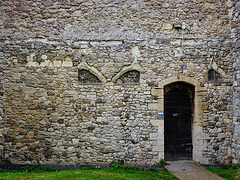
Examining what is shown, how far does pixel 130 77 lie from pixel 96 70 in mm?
1008

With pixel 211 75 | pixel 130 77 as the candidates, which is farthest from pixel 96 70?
pixel 211 75

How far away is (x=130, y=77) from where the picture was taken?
5895mm

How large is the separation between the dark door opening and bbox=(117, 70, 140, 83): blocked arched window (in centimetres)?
95

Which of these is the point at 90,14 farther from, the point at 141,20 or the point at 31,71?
the point at 31,71

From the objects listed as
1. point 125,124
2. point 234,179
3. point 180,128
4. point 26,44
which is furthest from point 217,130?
point 26,44

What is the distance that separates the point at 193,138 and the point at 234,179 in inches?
58.7

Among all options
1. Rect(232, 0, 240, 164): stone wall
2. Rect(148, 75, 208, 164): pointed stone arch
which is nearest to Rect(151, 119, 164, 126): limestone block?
Rect(148, 75, 208, 164): pointed stone arch

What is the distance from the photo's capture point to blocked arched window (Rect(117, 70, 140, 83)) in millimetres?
5887

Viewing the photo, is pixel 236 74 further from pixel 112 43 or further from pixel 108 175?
pixel 108 175

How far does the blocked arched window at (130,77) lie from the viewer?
5887 millimetres

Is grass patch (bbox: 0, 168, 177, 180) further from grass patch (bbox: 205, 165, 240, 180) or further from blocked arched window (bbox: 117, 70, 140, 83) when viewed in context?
blocked arched window (bbox: 117, 70, 140, 83)

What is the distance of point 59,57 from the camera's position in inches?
230

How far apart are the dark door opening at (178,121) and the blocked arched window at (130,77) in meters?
0.95

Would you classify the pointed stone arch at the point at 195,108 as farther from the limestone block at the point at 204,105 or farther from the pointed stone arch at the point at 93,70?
the pointed stone arch at the point at 93,70
